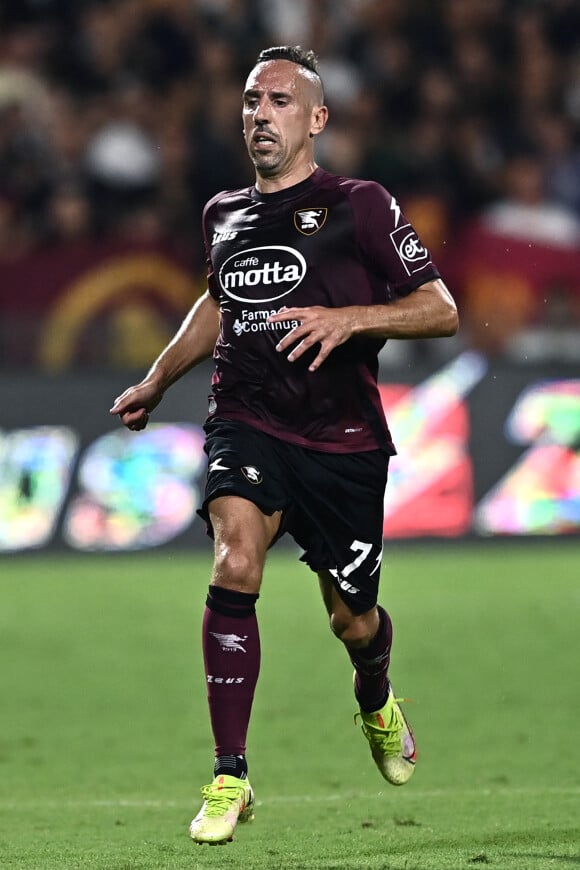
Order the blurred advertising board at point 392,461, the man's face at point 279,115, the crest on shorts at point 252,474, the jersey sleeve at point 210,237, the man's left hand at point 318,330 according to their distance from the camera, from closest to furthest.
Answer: the man's left hand at point 318,330 < the crest on shorts at point 252,474 < the man's face at point 279,115 < the jersey sleeve at point 210,237 < the blurred advertising board at point 392,461

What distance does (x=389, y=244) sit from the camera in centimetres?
500

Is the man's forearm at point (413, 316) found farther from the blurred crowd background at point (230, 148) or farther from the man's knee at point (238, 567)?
the blurred crowd background at point (230, 148)

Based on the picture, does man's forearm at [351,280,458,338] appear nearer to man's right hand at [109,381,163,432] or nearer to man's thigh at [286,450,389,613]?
man's thigh at [286,450,389,613]

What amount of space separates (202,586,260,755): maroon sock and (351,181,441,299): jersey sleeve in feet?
3.51

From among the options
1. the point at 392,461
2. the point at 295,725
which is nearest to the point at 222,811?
the point at 295,725

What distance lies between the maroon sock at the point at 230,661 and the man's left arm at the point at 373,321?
28.9 inches

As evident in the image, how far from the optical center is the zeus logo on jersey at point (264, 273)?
5.03 meters

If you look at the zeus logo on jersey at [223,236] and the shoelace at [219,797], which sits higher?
the zeus logo on jersey at [223,236]

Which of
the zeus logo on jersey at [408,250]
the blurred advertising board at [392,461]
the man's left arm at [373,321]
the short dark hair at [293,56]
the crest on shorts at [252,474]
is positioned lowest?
the blurred advertising board at [392,461]

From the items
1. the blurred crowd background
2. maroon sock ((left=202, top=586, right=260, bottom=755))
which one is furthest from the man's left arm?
the blurred crowd background

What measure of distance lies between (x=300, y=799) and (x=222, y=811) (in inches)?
44.9

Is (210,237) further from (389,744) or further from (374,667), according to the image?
(389,744)

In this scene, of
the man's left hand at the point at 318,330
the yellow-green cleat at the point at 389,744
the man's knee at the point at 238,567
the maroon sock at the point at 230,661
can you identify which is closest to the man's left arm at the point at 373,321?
the man's left hand at the point at 318,330

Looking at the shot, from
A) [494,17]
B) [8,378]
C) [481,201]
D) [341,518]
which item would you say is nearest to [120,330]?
[8,378]
